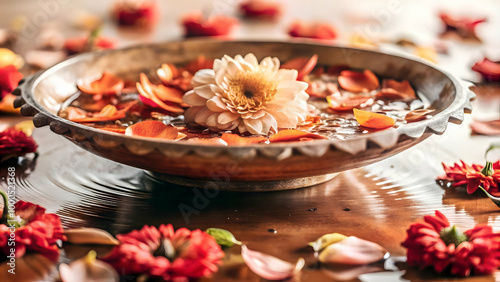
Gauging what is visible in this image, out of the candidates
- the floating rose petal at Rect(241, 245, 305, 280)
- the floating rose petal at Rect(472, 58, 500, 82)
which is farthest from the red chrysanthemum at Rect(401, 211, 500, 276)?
the floating rose petal at Rect(472, 58, 500, 82)

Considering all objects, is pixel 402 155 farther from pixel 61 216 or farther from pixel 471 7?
pixel 471 7

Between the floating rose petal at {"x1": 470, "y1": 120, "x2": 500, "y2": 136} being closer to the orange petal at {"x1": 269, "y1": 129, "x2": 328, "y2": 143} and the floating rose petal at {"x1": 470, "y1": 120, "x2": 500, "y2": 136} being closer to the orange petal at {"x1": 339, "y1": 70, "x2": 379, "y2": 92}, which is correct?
the orange petal at {"x1": 339, "y1": 70, "x2": 379, "y2": 92}

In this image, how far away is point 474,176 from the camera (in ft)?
2.29

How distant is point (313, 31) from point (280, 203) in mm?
681

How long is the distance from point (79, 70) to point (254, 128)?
0.34 meters

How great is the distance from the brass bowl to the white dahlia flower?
0.07 meters

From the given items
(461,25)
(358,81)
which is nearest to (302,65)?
(358,81)

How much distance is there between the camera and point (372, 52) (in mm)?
927

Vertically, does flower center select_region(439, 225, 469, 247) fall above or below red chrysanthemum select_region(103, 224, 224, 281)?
above

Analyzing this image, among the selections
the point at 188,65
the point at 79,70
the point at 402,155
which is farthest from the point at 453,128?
the point at 79,70

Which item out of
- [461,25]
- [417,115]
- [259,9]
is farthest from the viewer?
[259,9]

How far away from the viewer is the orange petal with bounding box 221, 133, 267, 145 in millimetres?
646

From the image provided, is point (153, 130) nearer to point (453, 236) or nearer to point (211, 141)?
point (211, 141)

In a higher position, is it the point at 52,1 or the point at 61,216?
the point at 52,1
